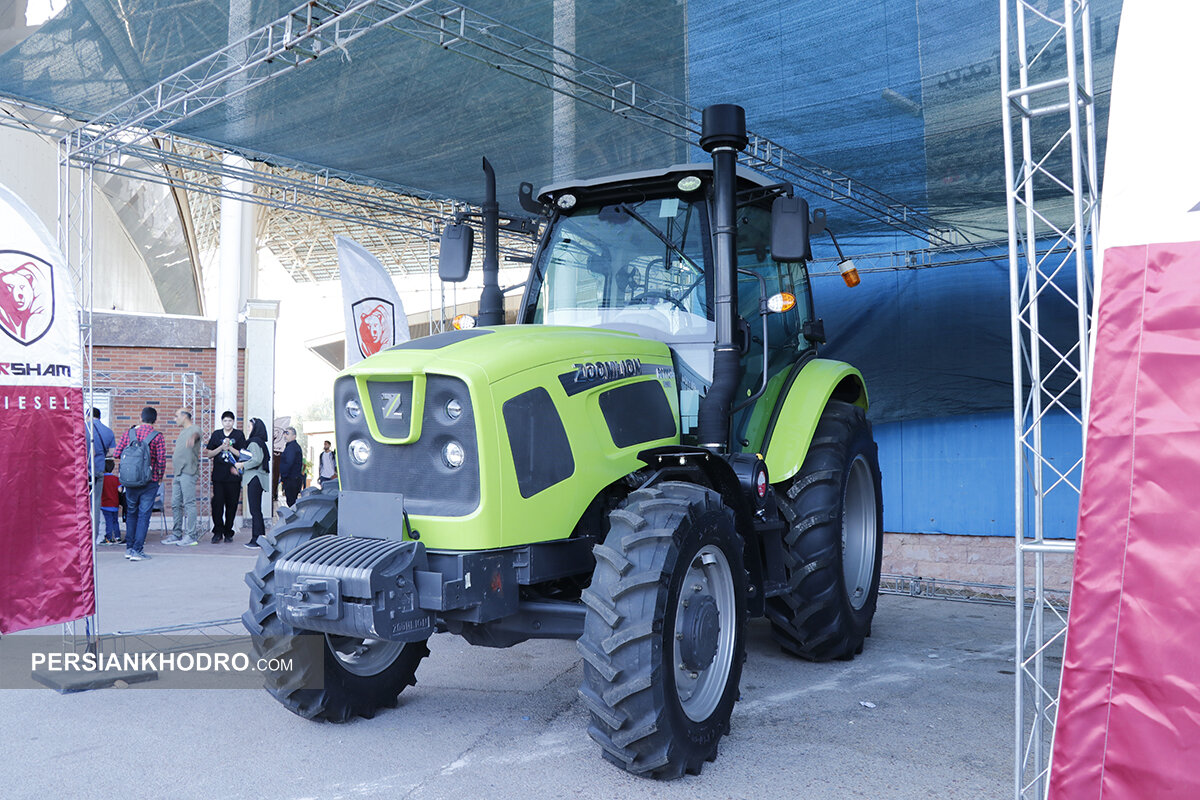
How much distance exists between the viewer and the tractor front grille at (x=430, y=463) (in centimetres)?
351

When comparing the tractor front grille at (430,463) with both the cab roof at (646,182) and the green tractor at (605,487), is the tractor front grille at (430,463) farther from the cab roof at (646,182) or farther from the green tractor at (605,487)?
the cab roof at (646,182)

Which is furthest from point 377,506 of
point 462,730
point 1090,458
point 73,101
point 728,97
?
point 73,101

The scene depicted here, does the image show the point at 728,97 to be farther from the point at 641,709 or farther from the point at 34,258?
the point at 641,709

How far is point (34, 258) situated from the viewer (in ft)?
15.5

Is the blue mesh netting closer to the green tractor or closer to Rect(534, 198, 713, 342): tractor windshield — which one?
the green tractor

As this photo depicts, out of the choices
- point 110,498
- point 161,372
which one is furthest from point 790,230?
point 161,372

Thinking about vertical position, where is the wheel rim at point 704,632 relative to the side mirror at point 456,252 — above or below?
below

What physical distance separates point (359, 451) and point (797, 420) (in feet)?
7.54

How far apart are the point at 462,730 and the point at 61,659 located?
2633 mm

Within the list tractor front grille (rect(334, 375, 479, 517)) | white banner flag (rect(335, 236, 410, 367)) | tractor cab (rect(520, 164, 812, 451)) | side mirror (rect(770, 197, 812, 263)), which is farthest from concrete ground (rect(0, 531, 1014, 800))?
white banner flag (rect(335, 236, 410, 367))

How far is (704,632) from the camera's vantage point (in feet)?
11.8

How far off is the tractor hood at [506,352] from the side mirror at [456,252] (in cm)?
75

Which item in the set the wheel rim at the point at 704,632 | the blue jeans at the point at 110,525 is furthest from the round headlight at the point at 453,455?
the blue jeans at the point at 110,525

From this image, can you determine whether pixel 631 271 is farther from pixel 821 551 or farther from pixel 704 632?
pixel 704 632
